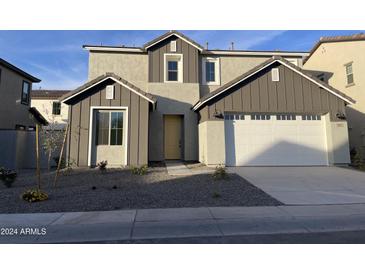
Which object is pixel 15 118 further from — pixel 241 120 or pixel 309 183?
pixel 309 183

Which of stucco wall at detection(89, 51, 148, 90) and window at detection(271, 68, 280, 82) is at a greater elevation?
stucco wall at detection(89, 51, 148, 90)

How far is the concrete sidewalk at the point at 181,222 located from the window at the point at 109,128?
624 cm

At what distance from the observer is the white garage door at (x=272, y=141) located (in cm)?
1152

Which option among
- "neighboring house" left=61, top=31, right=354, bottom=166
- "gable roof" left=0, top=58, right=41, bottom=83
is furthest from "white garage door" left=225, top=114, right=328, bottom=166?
Answer: "gable roof" left=0, top=58, right=41, bottom=83

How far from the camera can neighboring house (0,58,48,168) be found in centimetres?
1175

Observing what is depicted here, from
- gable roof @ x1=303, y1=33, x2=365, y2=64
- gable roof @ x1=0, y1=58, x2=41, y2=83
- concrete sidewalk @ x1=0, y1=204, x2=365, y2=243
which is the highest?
gable roof @ x1=303, y1=33, x2=365, y2=64

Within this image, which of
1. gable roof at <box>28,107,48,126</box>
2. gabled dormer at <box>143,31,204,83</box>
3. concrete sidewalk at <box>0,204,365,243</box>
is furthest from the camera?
gable roof at <box>28,107,48,126</box>

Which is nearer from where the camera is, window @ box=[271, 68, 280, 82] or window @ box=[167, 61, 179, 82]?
window @ box=[271, 68, 280, 82]

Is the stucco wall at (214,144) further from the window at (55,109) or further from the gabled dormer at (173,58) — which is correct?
the window at (55,109)

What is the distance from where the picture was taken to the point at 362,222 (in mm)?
4809

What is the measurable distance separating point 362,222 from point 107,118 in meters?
10.2

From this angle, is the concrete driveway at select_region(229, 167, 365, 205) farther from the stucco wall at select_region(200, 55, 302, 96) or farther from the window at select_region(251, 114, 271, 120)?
the stucco wall at select_region(200, 55, 302, 96)

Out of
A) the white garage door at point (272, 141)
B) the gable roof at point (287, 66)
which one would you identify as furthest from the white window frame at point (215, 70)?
the white garage door at point (272, 141)

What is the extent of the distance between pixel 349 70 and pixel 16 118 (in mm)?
22065
